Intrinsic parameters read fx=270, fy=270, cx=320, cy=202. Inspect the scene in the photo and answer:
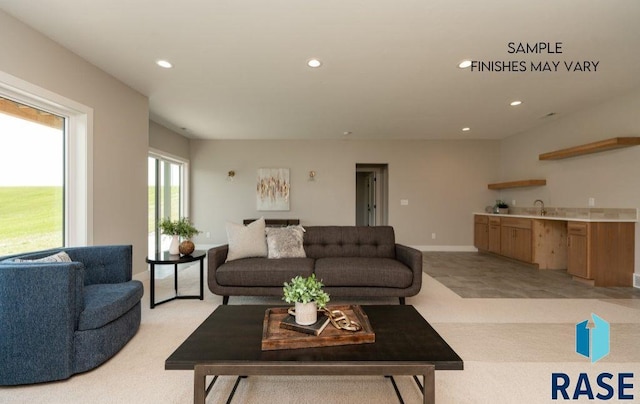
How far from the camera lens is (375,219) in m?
7.14

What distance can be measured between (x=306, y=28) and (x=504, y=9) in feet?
5.09

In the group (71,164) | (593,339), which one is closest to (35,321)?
(71,164)

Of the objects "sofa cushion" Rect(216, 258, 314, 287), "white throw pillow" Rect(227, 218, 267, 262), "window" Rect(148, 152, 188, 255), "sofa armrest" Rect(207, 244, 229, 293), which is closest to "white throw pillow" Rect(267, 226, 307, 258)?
"white throw pillow" Rect(227, 218, 267, 262)

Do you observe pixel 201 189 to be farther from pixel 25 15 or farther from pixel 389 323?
pixel 389 323

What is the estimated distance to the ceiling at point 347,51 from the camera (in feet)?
6.89

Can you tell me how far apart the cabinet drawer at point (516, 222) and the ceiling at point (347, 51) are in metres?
1.83

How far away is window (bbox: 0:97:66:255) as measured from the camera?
7.58 ft

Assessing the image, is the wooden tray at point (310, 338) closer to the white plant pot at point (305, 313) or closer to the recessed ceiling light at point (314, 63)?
the white plant pot at point (305, 313)

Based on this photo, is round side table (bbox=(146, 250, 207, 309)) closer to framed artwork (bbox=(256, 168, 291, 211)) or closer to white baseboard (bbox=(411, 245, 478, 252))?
framed artwork (bbox=(256, 168, 291, 211))

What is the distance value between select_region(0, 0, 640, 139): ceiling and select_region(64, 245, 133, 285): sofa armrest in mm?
1921

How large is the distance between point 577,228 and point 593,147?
46.7 inches

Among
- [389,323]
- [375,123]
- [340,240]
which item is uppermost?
[375,123]

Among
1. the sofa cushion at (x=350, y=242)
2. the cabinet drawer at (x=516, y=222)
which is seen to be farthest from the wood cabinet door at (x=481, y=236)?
the sofa cushion at (x=350, y=242)

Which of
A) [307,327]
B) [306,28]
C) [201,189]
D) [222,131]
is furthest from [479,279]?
[201,189]
